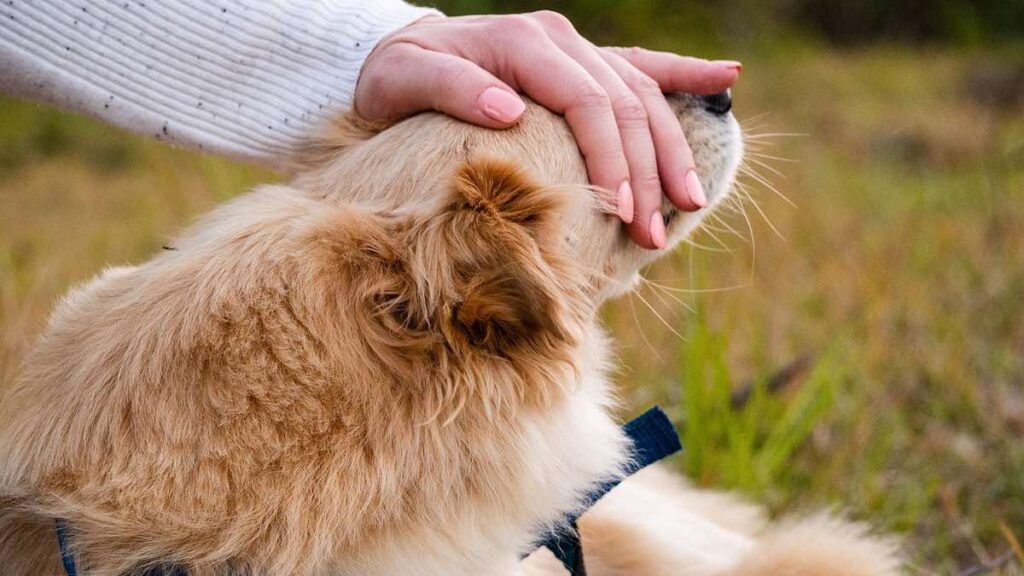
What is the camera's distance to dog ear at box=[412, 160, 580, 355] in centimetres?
137

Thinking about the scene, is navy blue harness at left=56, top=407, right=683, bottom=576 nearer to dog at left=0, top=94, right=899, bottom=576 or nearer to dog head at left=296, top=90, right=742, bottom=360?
dog at left=0, top=94, right=899, bottom=576

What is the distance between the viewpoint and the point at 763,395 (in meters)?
2.83

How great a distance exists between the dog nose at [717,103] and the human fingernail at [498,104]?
1.39ft

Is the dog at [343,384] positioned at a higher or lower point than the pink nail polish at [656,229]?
lower

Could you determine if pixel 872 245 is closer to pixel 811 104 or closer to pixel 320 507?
pixel 320 507

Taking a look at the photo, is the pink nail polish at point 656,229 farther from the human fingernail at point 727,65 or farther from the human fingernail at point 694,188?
the human fingernail at point 727,65

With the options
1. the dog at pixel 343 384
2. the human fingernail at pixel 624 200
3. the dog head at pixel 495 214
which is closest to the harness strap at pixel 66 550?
the dog at pixel 343 384

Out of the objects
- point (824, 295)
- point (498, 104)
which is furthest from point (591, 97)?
point (824, 295)

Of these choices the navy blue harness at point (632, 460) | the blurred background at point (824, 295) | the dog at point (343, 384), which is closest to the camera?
the dog at point (343, 384)

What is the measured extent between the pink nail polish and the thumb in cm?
28

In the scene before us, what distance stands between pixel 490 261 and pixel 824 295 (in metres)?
2.82

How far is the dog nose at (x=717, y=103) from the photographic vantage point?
1.79 metres

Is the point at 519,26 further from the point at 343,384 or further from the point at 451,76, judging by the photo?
the point at 343,384

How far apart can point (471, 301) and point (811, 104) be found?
25.2 ft
